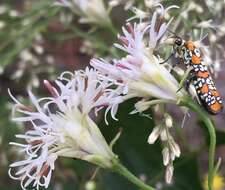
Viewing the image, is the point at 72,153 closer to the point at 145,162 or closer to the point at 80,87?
the point at 80,87

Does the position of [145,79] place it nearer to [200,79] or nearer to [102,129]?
[200,79]

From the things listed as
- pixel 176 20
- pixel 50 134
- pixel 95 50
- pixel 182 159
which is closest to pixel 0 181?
pixel 95 50

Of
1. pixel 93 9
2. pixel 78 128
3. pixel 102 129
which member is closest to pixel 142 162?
A: pixel 102 129

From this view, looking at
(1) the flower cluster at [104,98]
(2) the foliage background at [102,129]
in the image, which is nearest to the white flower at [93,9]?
(2) the foliage background at [102,129]

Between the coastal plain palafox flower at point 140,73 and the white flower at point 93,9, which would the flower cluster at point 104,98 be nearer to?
the coastal plain palafox flower at point 140,73

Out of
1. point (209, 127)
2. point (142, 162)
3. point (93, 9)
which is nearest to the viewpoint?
point (209, 127)

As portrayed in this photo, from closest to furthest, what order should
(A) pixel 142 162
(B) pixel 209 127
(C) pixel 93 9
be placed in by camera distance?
(B) pixel 209 127 → (C) pixel 93 9 → (A) pixel 142 162

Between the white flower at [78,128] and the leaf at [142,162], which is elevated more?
the white flower at [78,128]

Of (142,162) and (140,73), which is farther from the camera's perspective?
(142,162)
